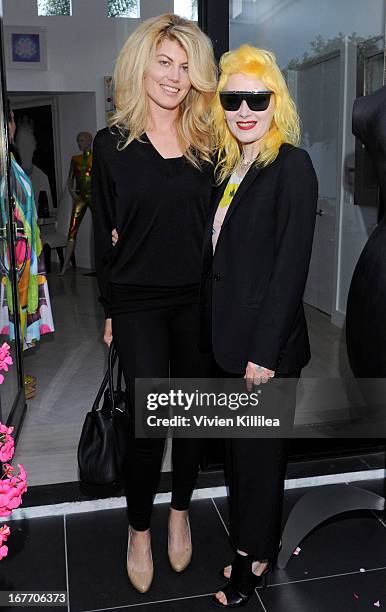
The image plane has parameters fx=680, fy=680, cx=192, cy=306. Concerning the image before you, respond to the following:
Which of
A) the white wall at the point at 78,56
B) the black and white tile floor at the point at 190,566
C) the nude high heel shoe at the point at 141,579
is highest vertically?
the white wall at the point at 78,56

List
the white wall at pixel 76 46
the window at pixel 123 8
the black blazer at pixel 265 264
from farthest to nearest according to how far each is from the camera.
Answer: the white wall at pixel 76 46
the window at pixel 123 8
the black blazer at pixel 265 264

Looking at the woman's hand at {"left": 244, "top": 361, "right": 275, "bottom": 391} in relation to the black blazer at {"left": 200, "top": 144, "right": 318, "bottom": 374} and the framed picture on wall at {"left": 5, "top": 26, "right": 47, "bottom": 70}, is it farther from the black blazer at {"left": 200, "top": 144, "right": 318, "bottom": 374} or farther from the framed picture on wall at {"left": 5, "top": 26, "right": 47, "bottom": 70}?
the framed picture on wall at {"left": 5, "top": 26, "right": 47, "bottom": 70}

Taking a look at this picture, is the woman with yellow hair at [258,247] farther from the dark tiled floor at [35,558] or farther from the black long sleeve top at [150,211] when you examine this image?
the dark tiled floor at [35,558]

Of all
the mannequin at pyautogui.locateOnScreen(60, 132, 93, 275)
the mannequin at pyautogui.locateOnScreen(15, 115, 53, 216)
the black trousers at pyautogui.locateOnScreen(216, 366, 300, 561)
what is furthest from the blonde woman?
the mannequin at pyautogui.locateOnScreen(15, 115, 53, 216)

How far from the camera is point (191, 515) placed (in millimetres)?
2502

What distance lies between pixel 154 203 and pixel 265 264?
1.15 feet

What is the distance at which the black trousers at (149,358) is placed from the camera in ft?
6.32

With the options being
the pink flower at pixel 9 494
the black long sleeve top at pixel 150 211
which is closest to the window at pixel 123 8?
the black long sleeve top at pixel 150 211

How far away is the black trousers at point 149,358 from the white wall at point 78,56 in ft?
19.1

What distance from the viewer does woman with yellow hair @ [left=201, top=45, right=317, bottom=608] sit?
1.69 m

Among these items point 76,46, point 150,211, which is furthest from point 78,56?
point 150,211

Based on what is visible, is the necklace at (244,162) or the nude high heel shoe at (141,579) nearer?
the necklace at (244,162)

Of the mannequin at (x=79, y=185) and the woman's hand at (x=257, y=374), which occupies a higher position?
the mannequin at (x=79, y=185)

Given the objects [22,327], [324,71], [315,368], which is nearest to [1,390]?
[22,327]
